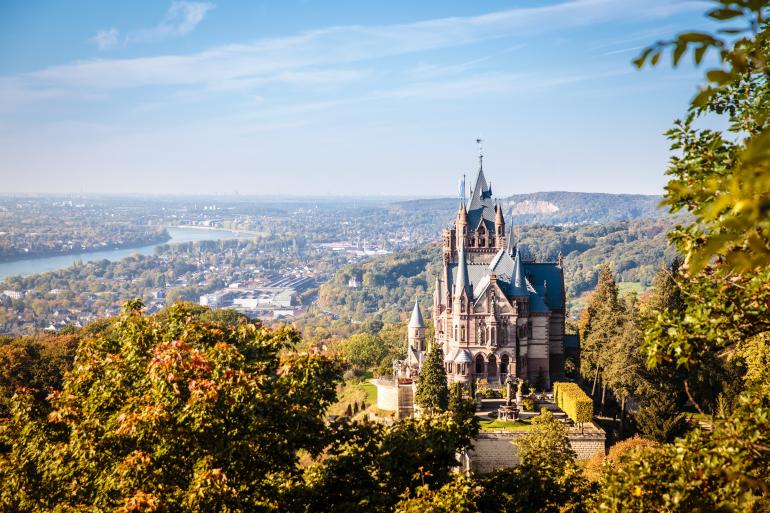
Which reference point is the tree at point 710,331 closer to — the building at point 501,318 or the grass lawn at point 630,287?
the building at point 501,318

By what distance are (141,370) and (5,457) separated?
176 inches

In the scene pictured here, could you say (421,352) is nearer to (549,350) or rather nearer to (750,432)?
(549,350)

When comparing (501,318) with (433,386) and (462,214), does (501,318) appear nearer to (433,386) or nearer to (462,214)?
(462,214)

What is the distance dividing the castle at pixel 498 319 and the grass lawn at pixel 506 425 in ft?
21.4

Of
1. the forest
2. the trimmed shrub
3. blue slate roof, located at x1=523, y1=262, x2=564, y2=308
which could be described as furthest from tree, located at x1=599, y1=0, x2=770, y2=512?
blue slate roof, located at x1=523, y1=262, x2=564, y2=308

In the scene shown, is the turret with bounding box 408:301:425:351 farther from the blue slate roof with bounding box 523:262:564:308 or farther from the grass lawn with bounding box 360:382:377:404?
the blue slate roof with bounding box 523:262:564:308

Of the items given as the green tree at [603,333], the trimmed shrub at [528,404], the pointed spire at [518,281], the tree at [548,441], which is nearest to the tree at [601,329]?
the green tree at [603,333]

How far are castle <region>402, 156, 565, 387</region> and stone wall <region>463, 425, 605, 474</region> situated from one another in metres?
9.21

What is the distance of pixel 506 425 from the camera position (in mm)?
36188

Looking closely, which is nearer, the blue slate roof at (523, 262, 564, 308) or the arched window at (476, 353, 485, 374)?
the arched window at (476, 353, 485, 374)

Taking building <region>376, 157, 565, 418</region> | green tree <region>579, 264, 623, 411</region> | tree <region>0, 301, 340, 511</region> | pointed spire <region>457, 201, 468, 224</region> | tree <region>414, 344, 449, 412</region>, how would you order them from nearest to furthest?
tree <region>0, 301, 340, 511</region> → tree <region>414, 344, 449, 412</region> → green tree <region>579, 264, 623, 411</region> → building <region>376, 157, 565, 418</region> → pointed spire <region>457, 201, 468, 224</region>

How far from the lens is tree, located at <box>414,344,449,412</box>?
36031 mm

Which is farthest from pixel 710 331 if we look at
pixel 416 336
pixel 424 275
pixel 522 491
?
pixel 424 275

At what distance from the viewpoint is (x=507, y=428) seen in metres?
35.3
